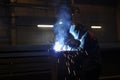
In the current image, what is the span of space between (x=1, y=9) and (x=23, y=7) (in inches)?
41.0

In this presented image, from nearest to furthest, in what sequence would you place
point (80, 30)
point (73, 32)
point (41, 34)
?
1. point (80, 30)
2. point (73, 32)
3. point (41, 34)

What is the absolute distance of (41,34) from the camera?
10750 mm

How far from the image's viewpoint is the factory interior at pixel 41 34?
3964 mm

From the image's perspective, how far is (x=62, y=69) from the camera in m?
3.70

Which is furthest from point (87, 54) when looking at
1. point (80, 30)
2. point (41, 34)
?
point (41, 34)

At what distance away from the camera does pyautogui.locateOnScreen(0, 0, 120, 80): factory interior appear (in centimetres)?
396

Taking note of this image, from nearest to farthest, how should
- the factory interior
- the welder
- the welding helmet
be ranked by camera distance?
the welder, the welding helmet, the factory interior

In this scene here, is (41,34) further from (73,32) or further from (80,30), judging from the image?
(80,30)

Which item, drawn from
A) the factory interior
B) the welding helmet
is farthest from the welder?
the factory interior

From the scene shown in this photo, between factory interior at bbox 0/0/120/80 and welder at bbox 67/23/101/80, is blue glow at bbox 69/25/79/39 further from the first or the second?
factory interior at bbox 0/0/120/80

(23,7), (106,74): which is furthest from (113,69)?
(23,7)

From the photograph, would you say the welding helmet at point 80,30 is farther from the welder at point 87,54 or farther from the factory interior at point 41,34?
the factory interior at point 41,34

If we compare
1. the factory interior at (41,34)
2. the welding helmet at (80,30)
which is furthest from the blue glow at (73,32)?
the factory interior at (41,34)

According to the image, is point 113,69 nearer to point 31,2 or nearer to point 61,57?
point 61,57
